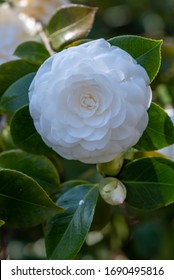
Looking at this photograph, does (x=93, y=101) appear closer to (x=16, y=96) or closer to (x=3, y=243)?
(x=16, y=96)

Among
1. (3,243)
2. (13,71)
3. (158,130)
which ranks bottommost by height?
(3,243)

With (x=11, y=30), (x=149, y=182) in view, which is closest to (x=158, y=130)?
(x=149, y=182)

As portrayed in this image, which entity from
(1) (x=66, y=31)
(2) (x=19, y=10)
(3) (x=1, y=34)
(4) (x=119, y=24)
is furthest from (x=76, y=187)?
(4) (x=119, y=24)

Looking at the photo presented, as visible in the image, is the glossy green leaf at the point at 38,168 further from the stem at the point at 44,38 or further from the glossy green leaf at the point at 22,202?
the stem at the point at 44,38

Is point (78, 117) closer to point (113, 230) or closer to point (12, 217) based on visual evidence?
point (12, 217)

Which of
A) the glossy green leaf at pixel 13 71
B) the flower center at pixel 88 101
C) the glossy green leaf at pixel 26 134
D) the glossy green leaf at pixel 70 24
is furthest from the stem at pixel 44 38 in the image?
the flower center at pixel 88 101

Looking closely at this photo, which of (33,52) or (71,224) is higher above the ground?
(33,52)

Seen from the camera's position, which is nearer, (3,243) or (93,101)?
(93,101)
